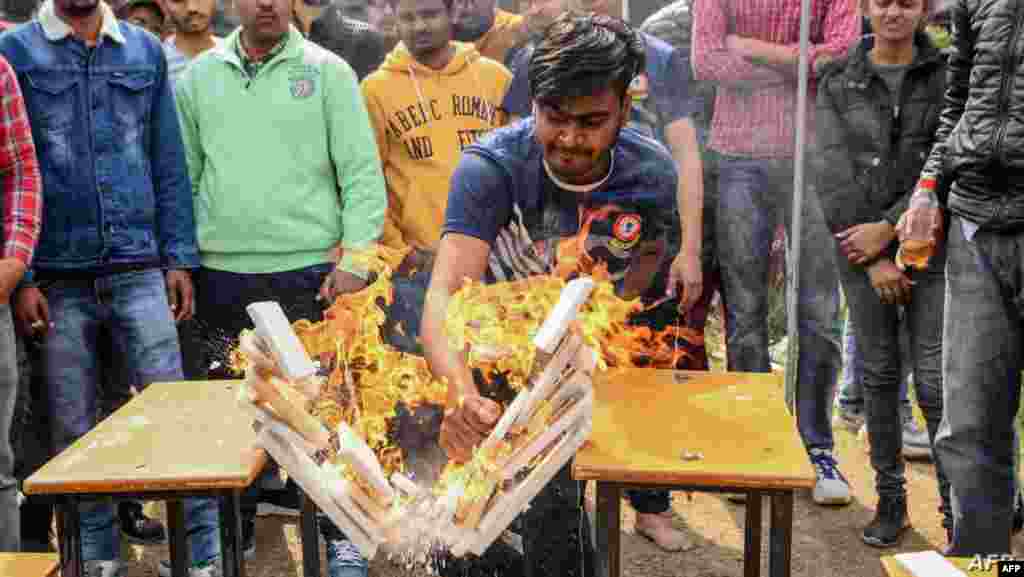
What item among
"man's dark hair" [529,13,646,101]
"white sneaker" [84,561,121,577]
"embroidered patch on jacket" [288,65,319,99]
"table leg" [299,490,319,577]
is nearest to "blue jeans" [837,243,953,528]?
"man's dark hair" [529,13,646,101]

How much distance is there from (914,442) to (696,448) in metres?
3.16

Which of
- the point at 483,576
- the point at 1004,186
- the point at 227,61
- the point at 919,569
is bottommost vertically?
the point at 483,576

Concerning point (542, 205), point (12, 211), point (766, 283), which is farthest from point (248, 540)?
point (766, 283)

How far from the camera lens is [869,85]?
4723 millimetres

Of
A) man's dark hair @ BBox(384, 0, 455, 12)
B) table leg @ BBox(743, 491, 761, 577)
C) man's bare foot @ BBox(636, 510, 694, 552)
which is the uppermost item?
man's dark hair @ BBox(384, 0, 455, 12)

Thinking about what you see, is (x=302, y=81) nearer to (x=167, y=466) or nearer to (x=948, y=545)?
(x=167, y=466)

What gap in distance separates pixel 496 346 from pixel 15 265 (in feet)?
6.00

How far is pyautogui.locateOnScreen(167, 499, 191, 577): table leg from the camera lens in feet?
11.9

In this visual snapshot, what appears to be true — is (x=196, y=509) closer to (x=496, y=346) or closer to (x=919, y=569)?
(x=496, y=346)

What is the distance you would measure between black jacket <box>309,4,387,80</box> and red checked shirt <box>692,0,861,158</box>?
63.7 inches

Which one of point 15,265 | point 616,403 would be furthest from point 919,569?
point 15,265

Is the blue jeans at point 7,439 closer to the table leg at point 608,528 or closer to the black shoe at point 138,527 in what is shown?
the black shoe at point 138,527

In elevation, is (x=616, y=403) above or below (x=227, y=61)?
below

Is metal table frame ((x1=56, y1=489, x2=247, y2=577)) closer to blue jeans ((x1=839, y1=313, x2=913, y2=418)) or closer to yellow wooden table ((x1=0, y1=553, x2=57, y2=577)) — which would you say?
yellow wooden table ((x1=0, y1=553, x2=57, y2=577))
